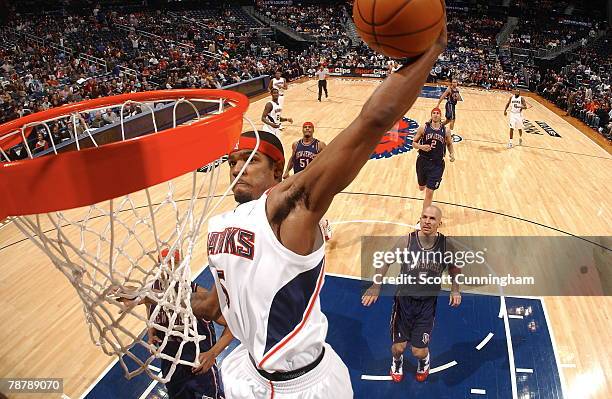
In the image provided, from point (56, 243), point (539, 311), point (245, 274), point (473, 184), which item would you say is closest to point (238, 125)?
point (245, 274)

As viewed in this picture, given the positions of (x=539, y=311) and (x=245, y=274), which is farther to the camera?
(x=539, y=311)

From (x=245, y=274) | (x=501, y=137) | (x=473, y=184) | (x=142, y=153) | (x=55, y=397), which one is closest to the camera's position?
(x=142, y=153)

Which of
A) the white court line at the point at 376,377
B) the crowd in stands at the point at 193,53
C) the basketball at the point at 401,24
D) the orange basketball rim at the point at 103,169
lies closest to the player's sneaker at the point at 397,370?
the white court line at the point at 376,377

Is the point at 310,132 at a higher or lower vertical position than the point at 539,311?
higher

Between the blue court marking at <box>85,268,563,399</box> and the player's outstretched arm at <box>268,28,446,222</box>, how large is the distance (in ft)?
11.1

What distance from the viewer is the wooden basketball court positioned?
4750 millimetres

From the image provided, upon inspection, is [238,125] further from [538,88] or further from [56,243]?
[538,88]

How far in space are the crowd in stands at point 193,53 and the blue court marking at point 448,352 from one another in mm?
6877

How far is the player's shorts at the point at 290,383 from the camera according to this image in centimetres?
180

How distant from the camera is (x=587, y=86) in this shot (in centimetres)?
1909

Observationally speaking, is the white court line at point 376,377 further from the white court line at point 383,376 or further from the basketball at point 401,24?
the basketball at point 401,24

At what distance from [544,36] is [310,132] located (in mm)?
27603

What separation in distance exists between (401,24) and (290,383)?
1.36m

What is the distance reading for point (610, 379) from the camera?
4395 millimetres
